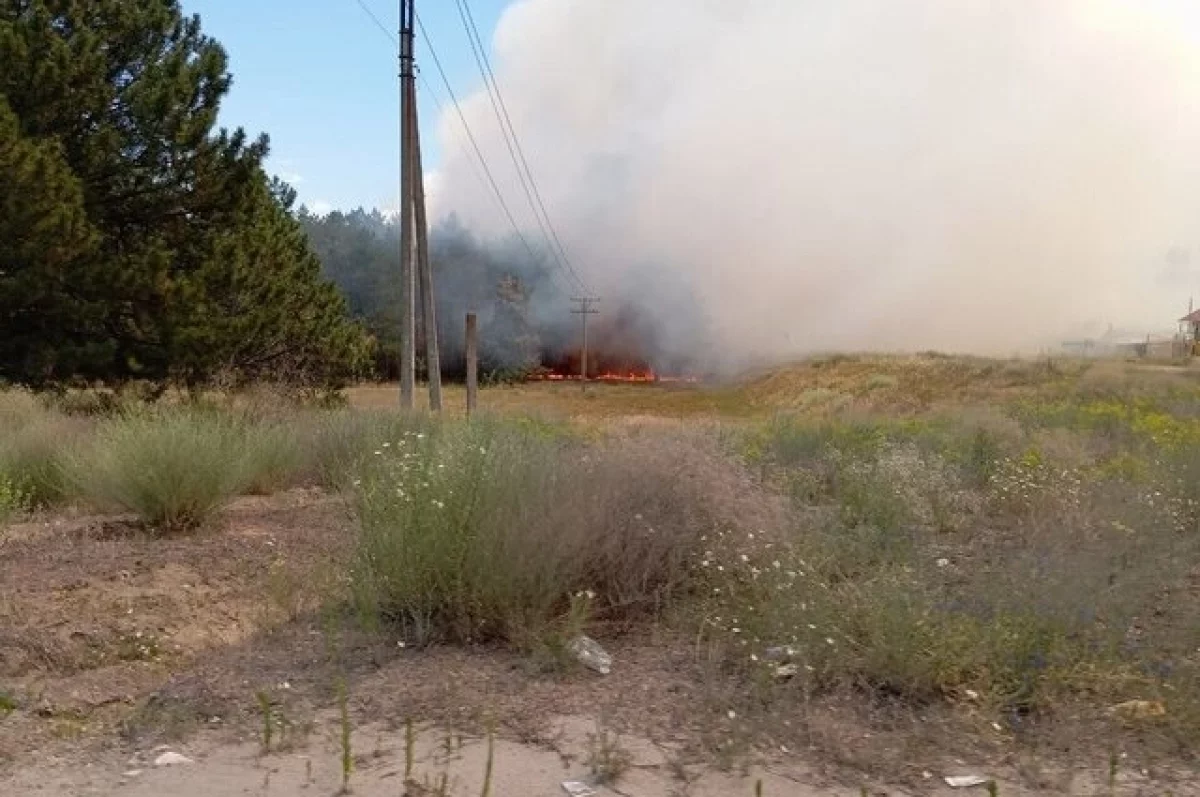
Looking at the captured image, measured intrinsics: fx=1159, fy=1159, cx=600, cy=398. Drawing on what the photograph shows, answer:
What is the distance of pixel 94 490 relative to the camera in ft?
31.7

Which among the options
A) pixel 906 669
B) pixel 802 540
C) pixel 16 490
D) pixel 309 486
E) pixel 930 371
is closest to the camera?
pixel 906 669

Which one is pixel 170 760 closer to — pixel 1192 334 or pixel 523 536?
pixel 523 536

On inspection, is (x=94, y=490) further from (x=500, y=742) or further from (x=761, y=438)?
(x=761, y=438)

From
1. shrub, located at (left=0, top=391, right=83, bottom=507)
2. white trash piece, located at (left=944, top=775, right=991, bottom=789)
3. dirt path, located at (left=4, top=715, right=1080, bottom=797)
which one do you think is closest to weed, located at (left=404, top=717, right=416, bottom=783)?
dirt path, located at (left=4, top=715, right=1080, bottom=797)

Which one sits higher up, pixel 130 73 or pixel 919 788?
pixel 130 73

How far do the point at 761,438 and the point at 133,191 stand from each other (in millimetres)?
12705

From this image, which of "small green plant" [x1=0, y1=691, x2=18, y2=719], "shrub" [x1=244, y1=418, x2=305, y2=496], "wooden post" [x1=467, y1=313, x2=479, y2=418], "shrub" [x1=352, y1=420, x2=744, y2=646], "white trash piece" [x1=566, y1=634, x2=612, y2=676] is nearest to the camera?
"small green plant" [x1=0, y1=691, x2=18, y2=719]

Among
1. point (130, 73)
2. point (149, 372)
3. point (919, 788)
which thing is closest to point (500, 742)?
point (919, 788)

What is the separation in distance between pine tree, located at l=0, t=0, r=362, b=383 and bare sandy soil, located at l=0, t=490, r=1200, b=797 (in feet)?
43.0

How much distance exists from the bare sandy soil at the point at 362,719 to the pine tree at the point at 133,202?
13.1 meters

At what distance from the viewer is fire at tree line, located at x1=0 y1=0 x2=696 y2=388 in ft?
59.3

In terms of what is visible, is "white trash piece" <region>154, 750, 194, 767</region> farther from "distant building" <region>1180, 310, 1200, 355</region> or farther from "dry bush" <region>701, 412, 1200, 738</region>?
"distant building" <region>1180, 310, 1200, 355</region>

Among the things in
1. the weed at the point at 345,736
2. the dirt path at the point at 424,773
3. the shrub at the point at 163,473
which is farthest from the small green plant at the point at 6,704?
the shrub at the point at 163,473

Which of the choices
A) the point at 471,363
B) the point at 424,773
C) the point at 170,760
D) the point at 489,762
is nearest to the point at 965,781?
the point at 489,762
